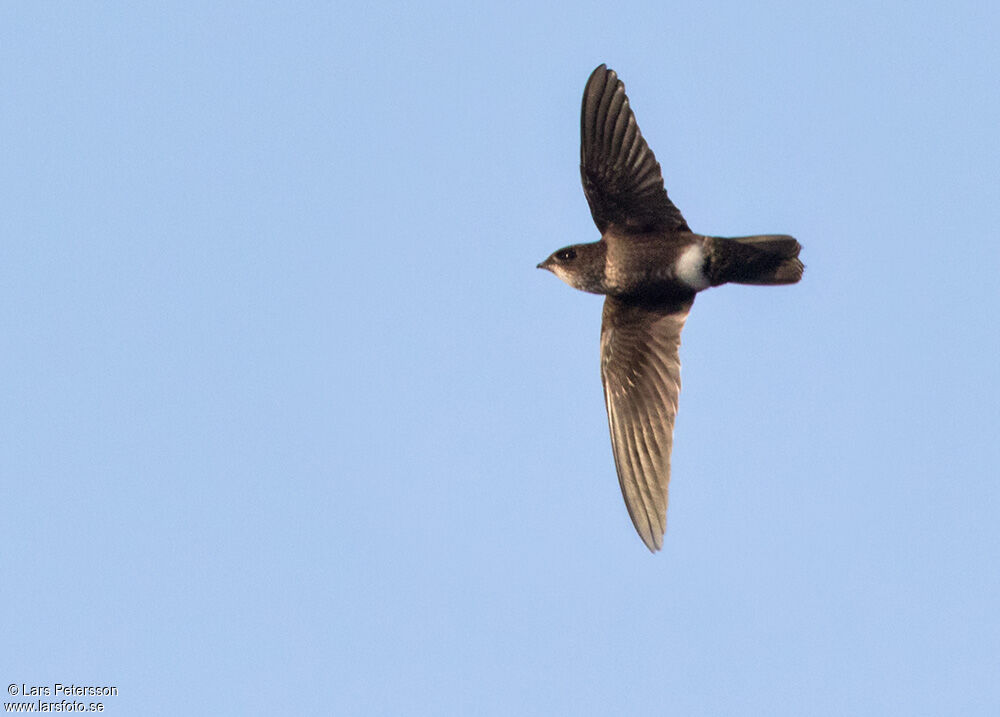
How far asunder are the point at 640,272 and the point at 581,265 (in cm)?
44

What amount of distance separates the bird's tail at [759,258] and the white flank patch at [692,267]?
0.09 meters

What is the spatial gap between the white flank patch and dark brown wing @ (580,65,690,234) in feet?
0.64

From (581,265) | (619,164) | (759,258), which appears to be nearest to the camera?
(759,258)

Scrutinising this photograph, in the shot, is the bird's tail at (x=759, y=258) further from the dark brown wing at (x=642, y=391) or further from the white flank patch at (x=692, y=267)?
the dark brown wing at (x=642, y=391)

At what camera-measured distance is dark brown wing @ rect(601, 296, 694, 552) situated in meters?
8.96

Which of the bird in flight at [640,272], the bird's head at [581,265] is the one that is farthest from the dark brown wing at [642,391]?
the bird's head at [581,265]

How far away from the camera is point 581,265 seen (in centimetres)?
908

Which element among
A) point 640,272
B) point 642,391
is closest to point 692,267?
point 640,272

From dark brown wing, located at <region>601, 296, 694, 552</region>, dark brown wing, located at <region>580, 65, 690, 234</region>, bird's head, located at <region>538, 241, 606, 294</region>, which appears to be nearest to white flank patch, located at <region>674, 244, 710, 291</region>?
dark brown wing, located at <region>580, 65, 690, 234</region>

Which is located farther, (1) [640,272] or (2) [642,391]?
(2) [642,391]

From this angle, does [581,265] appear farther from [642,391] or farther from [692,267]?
[642,391]

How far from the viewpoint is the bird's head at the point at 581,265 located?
29.7ft

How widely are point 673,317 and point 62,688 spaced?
213 inches

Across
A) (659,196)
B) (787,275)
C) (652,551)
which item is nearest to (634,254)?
(659,196)
